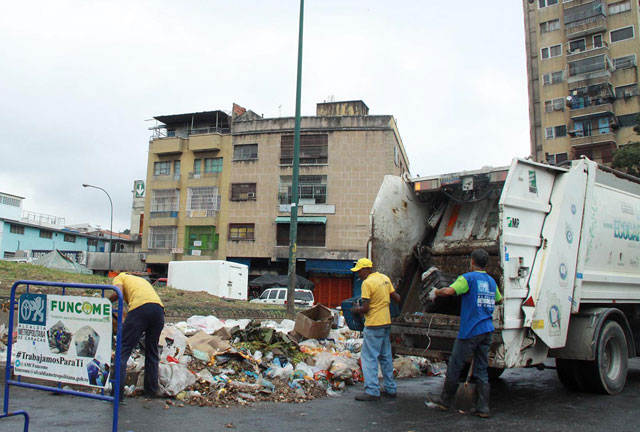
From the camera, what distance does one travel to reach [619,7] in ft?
120

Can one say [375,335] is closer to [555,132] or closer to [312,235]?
[312,235]

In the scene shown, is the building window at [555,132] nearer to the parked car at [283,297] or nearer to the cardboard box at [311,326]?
the parked car at [283,297]

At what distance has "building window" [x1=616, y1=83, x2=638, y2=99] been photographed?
3538 cm

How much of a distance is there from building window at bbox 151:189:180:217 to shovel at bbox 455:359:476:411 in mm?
32985

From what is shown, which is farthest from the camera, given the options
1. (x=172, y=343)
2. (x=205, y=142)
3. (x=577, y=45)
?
(x=577, y=45)

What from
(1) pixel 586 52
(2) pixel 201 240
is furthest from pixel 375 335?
(1) pixel 586 52

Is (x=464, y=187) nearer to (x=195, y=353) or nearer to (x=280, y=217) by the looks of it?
(x=195, y=353)

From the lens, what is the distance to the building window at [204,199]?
35.4 m

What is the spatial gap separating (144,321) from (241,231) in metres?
29.2

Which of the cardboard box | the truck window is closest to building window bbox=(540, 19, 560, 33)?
the truck window

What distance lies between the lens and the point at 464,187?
6.54 meters

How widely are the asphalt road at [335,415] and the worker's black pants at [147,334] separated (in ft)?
0.79

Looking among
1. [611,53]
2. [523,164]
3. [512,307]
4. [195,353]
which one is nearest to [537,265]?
[512,307]

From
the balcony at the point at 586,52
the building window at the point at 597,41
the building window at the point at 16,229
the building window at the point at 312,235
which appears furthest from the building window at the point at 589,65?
the building window at the point at 16,229
